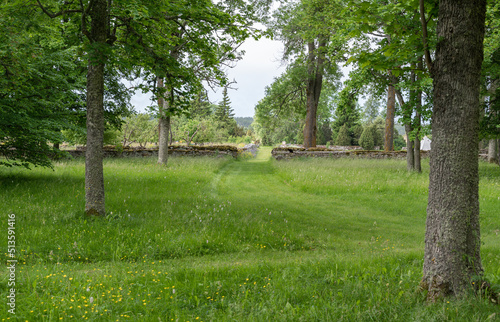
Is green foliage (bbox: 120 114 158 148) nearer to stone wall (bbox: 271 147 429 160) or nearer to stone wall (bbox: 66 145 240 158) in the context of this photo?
stone wall (bbox: 66 145 240 158)

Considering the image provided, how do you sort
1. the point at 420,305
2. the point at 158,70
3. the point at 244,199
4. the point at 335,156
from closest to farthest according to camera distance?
the point at 420,305 → the point at 158,70 → the point at 244,199 → the point at 335,156

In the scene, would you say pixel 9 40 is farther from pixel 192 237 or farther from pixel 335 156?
pixel 335 156

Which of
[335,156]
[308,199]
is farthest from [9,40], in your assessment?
[335,156]

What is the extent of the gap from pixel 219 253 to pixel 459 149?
4565mm

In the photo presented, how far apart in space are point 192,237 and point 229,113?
87.0m

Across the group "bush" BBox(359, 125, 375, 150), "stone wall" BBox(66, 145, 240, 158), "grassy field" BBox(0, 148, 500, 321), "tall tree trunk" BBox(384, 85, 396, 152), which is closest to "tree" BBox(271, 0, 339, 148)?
"tall tree trunk" BBox(384, 85, 396, 152)

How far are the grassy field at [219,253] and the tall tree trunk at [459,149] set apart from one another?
15.0 inches

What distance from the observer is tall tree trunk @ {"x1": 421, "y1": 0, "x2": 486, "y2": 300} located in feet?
11.4

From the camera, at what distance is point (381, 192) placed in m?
13.6

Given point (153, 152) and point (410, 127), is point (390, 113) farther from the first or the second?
point (153, 152)

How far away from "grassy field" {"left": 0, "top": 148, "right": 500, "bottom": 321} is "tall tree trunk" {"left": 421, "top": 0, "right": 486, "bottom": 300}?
1.25 feet

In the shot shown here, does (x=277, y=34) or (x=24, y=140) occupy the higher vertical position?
(x=277, y=34)

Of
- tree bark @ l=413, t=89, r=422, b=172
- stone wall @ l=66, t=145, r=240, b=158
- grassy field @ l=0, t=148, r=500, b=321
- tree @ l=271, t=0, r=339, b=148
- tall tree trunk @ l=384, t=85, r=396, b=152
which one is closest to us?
grassy field @ l=0, t=148, r=500, b=321

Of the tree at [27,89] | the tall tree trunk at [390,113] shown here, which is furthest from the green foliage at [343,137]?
the tree at [27,89]
